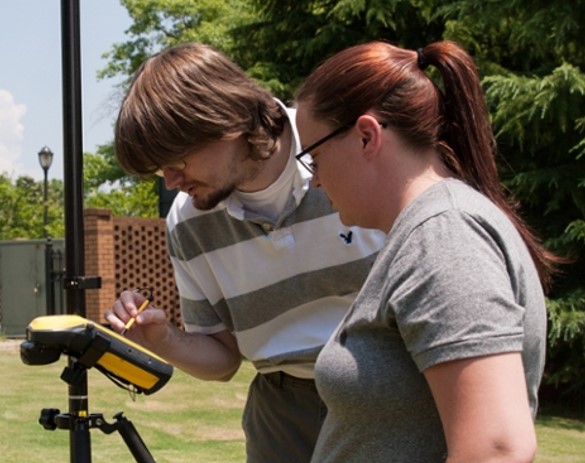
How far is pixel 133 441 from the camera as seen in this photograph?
2.26 meters

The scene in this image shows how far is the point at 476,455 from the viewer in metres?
1.14

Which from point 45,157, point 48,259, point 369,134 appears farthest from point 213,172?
point 45,157

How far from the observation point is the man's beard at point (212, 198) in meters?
2.15

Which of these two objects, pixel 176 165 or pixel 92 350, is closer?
pixel 92 350

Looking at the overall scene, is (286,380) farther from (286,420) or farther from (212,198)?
(212,198)

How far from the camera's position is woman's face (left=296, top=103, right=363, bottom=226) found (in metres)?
1.35

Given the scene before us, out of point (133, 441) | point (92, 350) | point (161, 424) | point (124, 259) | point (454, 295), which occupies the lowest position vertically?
point (161, 424)

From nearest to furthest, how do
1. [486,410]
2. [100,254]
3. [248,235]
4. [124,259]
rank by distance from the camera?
A: [486,410] → [248,235] → [100,254] → [124,259]

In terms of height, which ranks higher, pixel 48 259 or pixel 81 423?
pixel 48 259

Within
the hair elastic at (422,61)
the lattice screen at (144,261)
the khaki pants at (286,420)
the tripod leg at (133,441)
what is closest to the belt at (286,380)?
the khaki pants at (286,420)

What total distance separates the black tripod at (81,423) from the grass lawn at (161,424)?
2531 mm

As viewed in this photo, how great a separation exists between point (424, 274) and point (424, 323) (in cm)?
6

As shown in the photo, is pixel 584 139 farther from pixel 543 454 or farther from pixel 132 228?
pixel 132 228

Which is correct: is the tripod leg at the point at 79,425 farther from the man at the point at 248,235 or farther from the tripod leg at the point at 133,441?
the man at the point at 248,235
